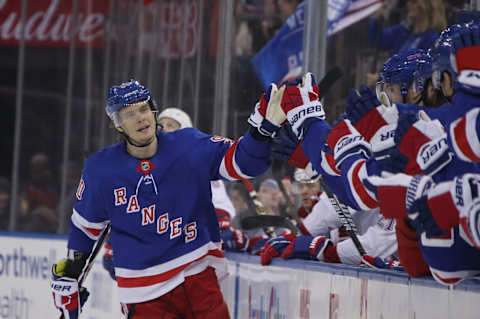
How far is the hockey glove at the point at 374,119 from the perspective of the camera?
247 cm

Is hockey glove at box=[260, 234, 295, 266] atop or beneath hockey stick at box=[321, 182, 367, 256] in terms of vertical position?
beneath

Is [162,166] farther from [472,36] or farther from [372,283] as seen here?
[472,36]

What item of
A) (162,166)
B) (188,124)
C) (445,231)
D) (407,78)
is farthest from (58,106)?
(445,231)

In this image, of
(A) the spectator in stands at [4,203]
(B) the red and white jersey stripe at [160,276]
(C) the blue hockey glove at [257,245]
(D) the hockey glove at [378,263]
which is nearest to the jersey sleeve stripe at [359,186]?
(D) the hockey glove at [378,263]

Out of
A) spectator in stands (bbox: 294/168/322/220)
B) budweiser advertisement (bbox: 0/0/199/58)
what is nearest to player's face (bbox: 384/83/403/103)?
spectator in stands (bbox: 294/168/322/220)

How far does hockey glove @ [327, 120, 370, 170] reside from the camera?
2.36 m

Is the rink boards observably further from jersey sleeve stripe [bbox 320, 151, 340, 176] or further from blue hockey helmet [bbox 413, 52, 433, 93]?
blue hockey helmet [bbox 413, 52, 433, 93]

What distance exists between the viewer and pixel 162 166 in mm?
3086

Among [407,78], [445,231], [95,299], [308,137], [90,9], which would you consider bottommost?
[95,299]

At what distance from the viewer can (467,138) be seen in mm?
1981

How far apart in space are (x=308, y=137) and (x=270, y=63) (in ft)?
8.64

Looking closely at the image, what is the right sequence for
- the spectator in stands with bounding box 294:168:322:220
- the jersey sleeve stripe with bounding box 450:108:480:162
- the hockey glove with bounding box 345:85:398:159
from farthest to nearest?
the spectator in stands with bounding box 294:168:322:220 < the hockey glove with bounding box 345:85:398:159 < the jersey sleeve stripe with bounding box 450:108:480:162

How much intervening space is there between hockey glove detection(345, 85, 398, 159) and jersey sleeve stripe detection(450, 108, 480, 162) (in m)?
0.46

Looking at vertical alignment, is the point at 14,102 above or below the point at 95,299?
above
